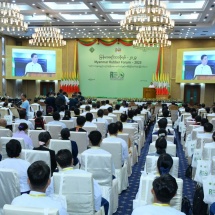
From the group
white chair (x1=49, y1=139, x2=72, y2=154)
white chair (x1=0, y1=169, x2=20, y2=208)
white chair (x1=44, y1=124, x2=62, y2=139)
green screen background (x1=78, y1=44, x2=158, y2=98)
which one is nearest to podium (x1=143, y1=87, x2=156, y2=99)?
green screen background (x1=78, y1=44, x2=158, y2=98)

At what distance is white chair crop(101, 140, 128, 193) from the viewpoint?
16.5 feet

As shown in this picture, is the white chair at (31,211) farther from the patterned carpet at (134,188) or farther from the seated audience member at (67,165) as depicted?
the patterned carpet at (134,188)

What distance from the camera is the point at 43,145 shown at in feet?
16.0

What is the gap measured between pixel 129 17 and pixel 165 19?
1.25 metres

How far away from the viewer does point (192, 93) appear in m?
22.6

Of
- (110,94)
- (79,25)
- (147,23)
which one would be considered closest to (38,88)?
(110,94)

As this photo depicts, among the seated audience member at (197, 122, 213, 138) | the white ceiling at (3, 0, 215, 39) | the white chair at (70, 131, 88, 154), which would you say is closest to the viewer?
the white chair at (70, 131, 88, 154)

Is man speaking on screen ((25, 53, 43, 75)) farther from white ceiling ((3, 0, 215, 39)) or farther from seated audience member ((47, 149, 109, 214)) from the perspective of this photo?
seated audience member ((47, 149, 109, 214))

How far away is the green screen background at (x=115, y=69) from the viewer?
2333cm

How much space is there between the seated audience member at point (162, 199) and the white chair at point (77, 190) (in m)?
0.97

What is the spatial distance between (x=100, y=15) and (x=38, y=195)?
1439cm

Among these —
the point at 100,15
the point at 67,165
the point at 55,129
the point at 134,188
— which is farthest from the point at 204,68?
the point at 67,165

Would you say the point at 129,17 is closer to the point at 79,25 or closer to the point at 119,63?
the point at 79,25

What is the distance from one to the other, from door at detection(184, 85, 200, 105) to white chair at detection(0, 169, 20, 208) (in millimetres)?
20150
